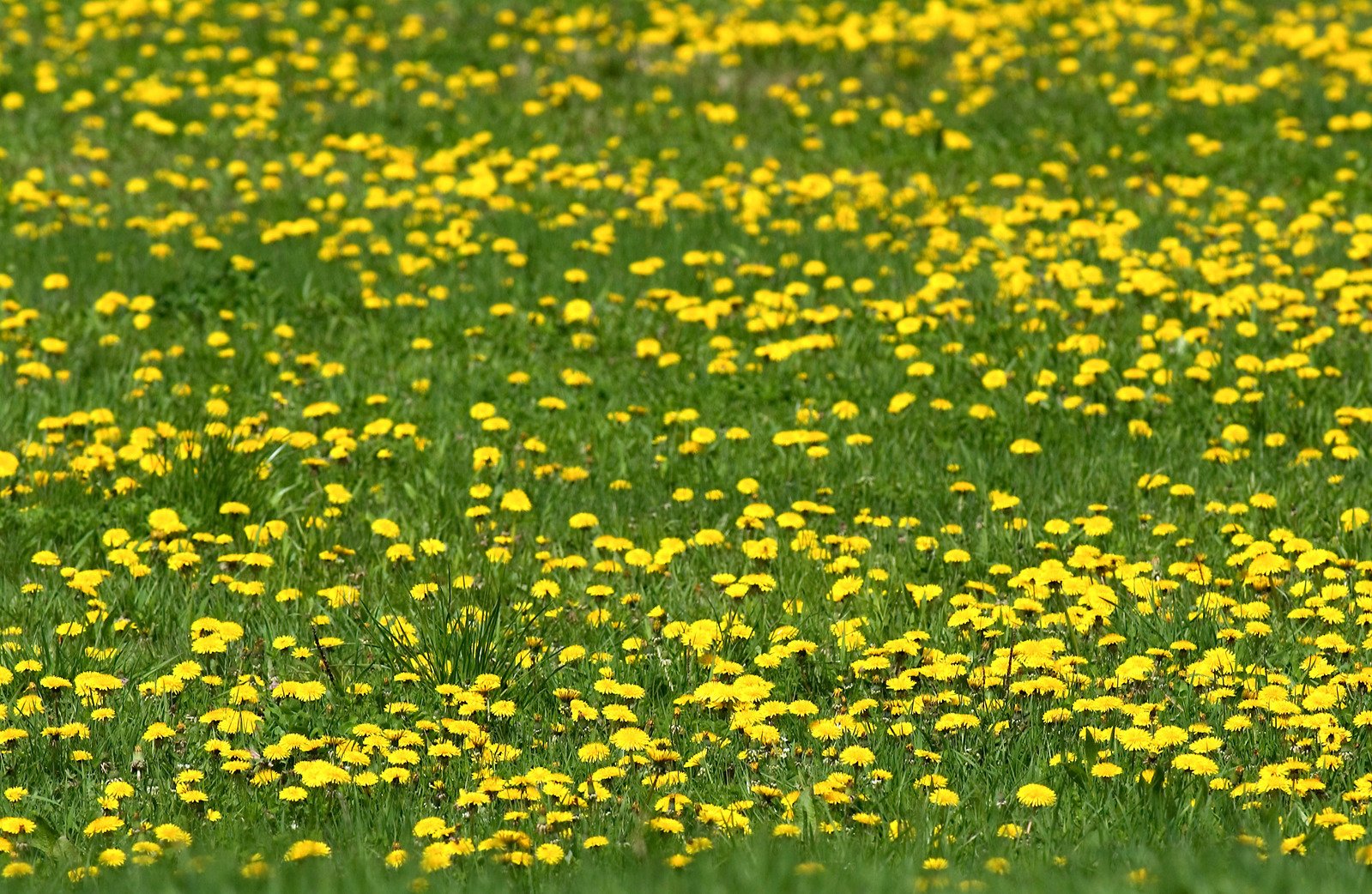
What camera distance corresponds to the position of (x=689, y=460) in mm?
7062

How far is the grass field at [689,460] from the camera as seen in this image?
13.9 ft

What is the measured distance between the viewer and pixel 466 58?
13.2 m

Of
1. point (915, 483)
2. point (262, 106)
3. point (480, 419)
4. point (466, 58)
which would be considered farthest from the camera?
point (466, 58)

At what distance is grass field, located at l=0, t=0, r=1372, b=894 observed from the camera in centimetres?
422

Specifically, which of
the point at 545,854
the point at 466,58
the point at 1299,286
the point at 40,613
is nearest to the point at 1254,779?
the point at 545,854

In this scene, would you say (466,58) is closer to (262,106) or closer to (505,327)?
(262,106)

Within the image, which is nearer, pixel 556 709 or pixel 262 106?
pixel 556 709

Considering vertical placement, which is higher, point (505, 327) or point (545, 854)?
point (545, 854)

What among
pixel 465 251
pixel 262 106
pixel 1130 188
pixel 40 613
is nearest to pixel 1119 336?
pixel 1130 188

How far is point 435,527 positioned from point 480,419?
1177mm

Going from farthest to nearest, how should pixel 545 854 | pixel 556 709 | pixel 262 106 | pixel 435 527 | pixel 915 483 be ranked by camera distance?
pixel 262 106
pixel 915 483
pixel 435 527
pixel 556 709
pixel 545 854

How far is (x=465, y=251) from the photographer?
9148 mm

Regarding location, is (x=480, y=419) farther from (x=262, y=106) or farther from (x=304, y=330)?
(x=262, y=106)

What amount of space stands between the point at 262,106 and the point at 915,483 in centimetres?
682
